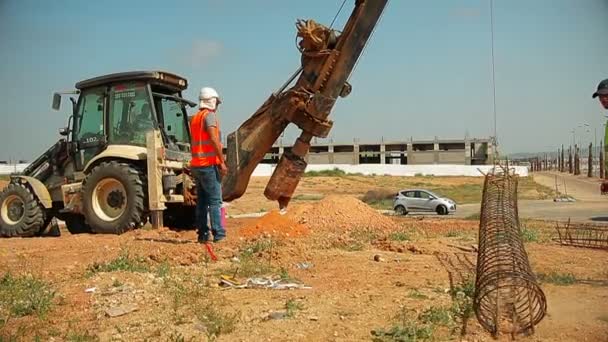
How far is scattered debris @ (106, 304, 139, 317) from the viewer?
4.74 m

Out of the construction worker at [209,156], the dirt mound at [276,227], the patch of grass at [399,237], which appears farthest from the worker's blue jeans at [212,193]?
the patch of grass at [399,237]

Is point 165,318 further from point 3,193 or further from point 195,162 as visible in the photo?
point 3,193

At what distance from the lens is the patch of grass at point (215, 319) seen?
4281mm

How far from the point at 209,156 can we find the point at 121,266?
2109 mm

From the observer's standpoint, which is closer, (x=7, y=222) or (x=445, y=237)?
(x=445, y=237)

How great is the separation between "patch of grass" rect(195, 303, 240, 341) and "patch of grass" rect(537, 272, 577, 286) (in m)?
3.28

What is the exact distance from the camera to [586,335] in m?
4.28

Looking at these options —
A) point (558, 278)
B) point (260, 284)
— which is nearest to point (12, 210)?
point (260, 284)

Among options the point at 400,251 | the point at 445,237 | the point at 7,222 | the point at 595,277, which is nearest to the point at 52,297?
the point at 400,251

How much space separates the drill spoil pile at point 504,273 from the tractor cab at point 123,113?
19.2 feet

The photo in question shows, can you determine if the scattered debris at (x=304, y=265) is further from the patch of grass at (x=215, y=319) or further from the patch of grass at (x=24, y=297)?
the patch of grass at (x=24, y=297)

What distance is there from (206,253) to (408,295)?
2912 mm

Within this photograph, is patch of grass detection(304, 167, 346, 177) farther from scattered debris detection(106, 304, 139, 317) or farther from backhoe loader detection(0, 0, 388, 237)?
scattered debris detection(106, 304, 139, 317)

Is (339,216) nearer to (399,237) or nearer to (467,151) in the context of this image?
(399,237)
